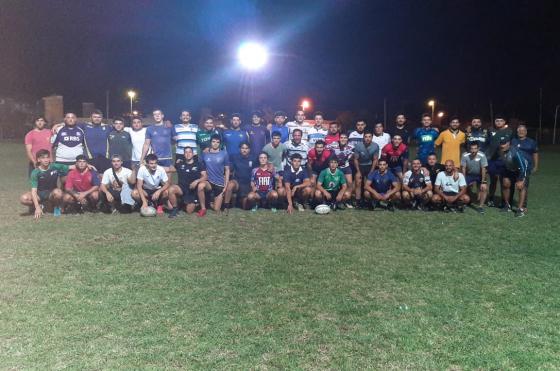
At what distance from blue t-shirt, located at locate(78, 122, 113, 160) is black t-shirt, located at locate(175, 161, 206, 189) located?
60.8 inches

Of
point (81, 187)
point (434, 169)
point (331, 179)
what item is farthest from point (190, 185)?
point (434, 169)

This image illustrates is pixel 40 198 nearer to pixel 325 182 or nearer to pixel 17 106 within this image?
pixel 325 182

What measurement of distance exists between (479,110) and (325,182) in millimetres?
42071

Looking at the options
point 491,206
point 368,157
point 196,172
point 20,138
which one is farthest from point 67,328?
point 20,138

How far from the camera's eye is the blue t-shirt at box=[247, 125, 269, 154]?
32.2ft

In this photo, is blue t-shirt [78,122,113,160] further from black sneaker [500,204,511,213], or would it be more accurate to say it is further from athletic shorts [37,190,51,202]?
black sneaker [500,204,511,213]

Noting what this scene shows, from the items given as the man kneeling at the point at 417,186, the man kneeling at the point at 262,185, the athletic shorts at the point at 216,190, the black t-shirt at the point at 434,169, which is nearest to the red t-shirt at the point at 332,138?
the man kneeling at the point at 262,185

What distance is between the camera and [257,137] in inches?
388

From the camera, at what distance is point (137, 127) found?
930 cm

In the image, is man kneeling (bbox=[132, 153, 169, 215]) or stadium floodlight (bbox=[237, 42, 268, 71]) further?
stadium floodlight (bbox=[237, 42, 268, 71])

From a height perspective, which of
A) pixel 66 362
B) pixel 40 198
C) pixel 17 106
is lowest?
pixel 66 362

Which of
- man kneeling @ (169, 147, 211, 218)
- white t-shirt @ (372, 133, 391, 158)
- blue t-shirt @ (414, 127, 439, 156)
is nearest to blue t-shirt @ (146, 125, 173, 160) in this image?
man kneeling @ (169, 147, 211, 218)

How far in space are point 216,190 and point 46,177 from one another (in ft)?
10.2

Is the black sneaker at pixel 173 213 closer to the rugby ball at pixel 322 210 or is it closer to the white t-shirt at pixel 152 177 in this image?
the white t-shirt at pixel 152 177
